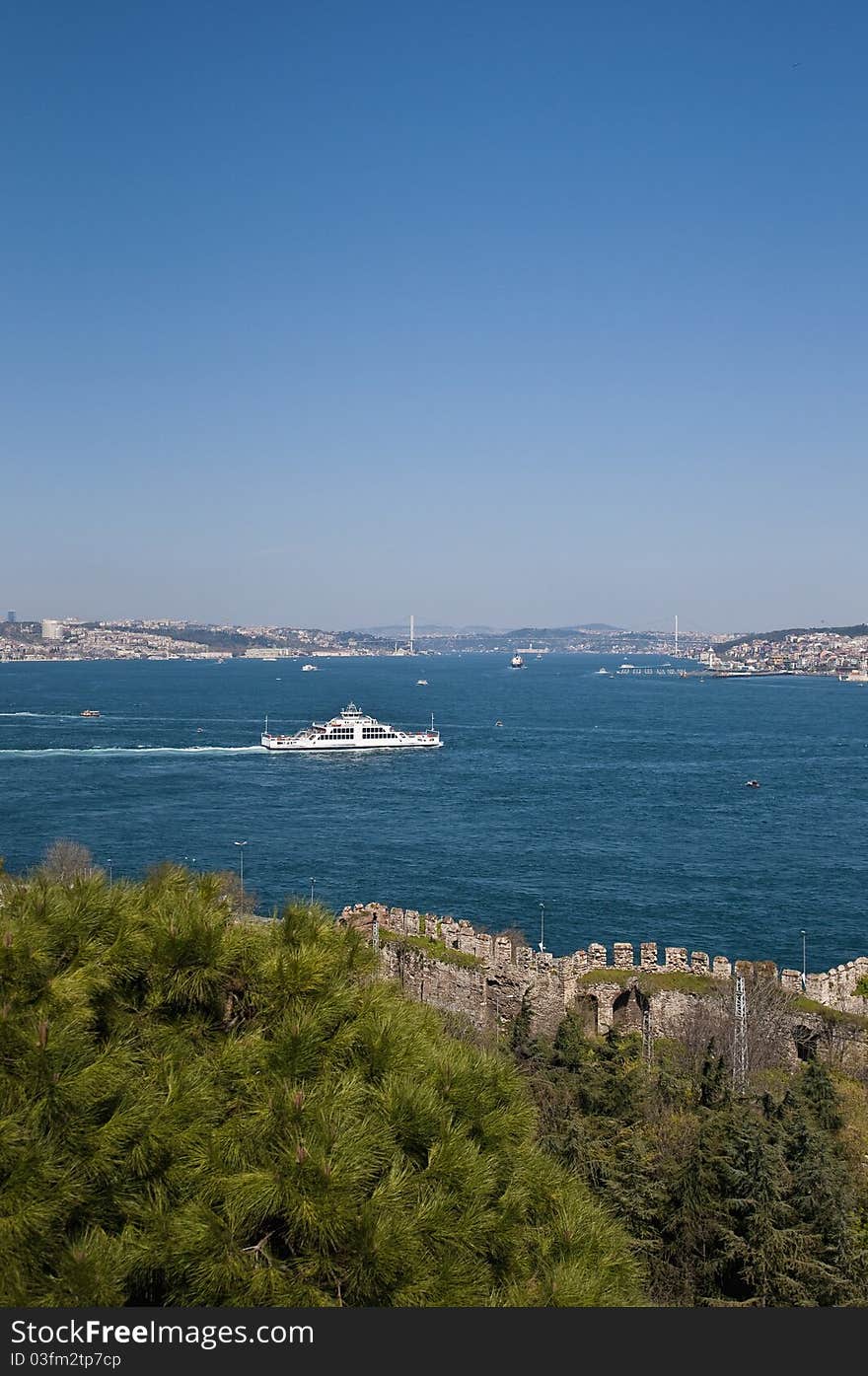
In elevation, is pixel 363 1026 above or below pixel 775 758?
above

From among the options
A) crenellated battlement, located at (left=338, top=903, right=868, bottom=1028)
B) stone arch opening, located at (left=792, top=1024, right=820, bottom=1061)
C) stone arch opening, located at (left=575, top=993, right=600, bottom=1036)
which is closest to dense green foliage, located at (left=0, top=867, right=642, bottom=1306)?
stone arch opening, located at (left=792, top=1024, right=820, bottom=1061)

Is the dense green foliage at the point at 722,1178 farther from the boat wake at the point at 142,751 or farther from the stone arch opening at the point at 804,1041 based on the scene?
the boat wake at the point at 142,751

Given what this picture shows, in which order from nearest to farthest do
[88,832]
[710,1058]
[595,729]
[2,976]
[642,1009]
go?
[2,976] → [710,1058] → [642,1009] → [88,832] → [595,729]

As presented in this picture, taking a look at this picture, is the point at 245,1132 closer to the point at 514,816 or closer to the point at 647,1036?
the point at 647,1036

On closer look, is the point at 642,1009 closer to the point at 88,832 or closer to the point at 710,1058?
the point at 710,1058

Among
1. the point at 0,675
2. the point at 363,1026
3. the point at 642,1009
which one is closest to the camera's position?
the point at 363,1026

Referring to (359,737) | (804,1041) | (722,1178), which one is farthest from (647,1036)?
(359,737)

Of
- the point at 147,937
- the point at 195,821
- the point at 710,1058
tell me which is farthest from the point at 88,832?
the point at 147,937
